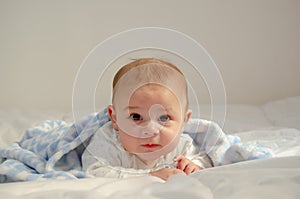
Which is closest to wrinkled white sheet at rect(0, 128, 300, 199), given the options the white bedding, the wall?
the white bedding

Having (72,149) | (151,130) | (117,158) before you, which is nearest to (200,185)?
(151,130)

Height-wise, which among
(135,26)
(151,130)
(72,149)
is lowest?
(72,149)

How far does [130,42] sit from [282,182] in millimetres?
476

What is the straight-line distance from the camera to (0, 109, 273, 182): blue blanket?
0.97 m

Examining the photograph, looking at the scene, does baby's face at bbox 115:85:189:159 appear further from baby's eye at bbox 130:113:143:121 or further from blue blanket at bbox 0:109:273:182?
blue blanket at bbox 0:109:273:182

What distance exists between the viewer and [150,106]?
0.89 m

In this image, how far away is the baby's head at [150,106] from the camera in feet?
2.92

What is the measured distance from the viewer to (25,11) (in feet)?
6.64

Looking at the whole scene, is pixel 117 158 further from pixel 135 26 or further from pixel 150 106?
pixel 135 26

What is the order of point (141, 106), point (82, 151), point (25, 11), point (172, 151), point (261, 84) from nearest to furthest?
1. point (141, 106)
2. point (172, 151)
3. point (82, 151)
4. point (25, 11)
5. point (261, 84)

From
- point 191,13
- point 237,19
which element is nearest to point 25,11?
point 191,13

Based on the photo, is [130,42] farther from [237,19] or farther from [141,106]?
[237,19]

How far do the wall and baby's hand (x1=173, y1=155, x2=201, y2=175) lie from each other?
1220mm

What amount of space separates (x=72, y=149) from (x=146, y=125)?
0.26 meters
